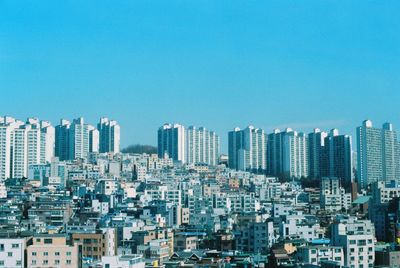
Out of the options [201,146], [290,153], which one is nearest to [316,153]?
[290,153]

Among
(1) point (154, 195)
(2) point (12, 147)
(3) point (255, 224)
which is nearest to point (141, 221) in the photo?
(3) point (255, 224)

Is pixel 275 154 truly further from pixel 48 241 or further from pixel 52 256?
pixel 52 256

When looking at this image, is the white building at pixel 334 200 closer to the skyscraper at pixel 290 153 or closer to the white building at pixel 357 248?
the skyscraper at pixel 290 153

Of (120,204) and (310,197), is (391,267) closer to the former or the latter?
(120,204)

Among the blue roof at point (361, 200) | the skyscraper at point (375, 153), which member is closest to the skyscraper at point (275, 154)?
the skyscraper at point (375, 153)

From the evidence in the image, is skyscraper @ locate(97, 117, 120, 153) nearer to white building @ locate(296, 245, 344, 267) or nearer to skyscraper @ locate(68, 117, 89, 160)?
skyscraper @ locate(68, 117, 89, 160)

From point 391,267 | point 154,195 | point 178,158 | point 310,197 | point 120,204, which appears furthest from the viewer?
point 178,158

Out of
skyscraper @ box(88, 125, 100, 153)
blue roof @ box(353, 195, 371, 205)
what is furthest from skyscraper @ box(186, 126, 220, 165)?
blue roof @ box(353, 195, 371, 205)
